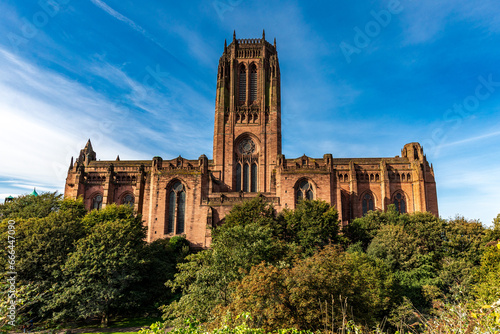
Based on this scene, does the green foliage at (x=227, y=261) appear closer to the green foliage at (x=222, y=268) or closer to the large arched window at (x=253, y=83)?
the green foliage at (x=222, y=268)

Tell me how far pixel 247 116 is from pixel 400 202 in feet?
93.5

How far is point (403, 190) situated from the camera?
176 ft

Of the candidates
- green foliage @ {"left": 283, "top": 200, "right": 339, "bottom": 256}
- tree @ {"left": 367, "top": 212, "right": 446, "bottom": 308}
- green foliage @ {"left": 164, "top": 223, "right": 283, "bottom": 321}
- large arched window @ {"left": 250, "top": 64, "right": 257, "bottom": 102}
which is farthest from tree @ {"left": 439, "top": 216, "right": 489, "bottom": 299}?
large arched window @ {"left": 250, "top": 64, "right": 257, "bottom": 102}

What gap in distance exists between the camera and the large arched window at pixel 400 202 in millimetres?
52844

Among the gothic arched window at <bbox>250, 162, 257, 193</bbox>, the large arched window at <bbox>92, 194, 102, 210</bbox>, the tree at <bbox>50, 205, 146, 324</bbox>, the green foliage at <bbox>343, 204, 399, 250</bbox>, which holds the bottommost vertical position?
the tree at <bbox>50, 205, 146, 324</bbox>

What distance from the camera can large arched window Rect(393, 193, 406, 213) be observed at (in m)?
52.8

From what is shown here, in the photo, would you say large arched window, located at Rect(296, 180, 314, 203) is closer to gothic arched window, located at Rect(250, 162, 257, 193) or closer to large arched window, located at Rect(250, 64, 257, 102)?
gothic arched window, located at Rect(250, 162, 257, 193)

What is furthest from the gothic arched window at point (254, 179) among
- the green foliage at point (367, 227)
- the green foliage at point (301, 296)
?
the green foliage at point (301, 296)

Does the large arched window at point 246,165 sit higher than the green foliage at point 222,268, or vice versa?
the large arched window at point 246,165

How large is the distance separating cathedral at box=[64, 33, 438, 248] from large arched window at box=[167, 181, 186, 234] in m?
0.13

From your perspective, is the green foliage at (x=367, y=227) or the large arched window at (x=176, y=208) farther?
the large arched window at (x=176, y=208)

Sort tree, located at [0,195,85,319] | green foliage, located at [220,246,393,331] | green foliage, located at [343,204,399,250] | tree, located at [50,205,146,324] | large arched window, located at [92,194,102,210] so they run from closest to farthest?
1. green foliage, located at [220,246,393,331]
2. tree, located at [0,195,85,319]
3. tree, located at [50,205,146,324]
4. green foliage, located at [343,204,399,250]
5. large arched window, located at [92,194,102,210]

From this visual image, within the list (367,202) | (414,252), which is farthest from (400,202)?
(414,252)

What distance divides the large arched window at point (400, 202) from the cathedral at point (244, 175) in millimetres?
149
